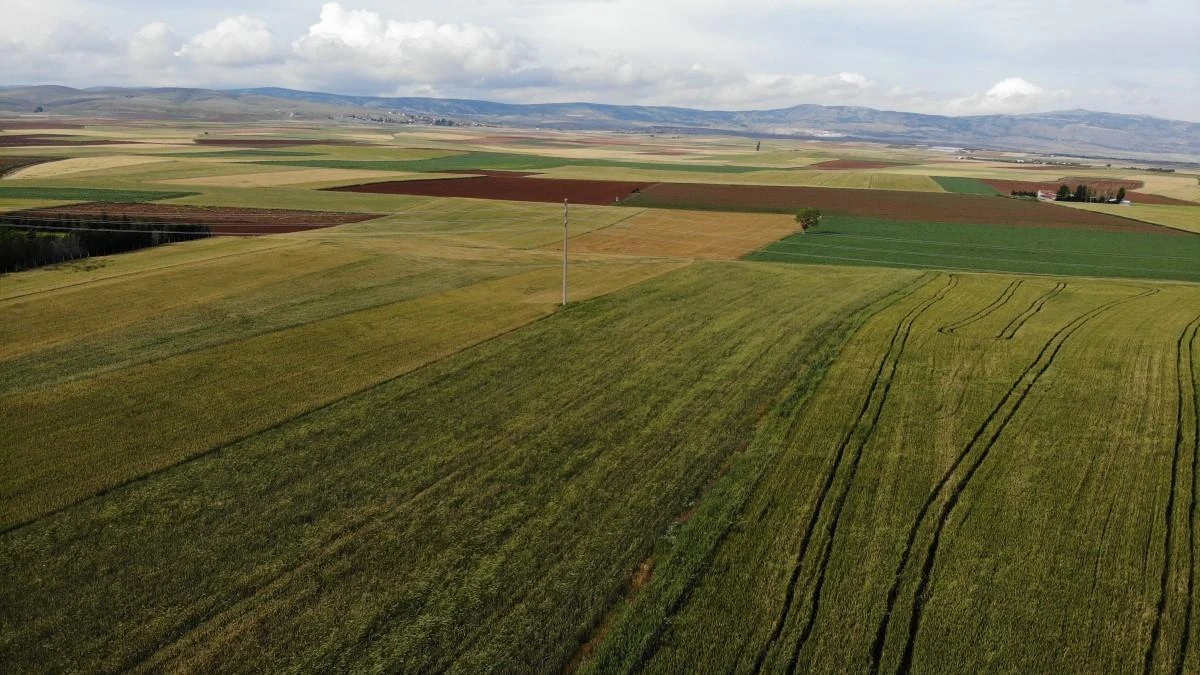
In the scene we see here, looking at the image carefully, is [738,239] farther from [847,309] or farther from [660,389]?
[660,389]

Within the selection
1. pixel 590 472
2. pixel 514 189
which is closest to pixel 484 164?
pixel 514 189

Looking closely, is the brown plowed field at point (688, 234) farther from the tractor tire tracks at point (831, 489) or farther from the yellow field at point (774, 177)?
the yellow field at point (774, 177)

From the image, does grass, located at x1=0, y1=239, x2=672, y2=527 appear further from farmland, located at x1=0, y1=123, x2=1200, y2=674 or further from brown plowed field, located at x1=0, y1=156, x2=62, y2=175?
brown plowed field, located at x1=0, y1=156, x2=62, y2=175

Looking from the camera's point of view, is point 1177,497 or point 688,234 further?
point 688,234

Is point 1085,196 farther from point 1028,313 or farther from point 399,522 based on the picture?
point 399,522

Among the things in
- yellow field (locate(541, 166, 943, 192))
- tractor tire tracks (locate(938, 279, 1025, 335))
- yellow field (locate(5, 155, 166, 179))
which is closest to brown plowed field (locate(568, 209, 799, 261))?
tractor tire tracks (locate(938, 279, 1025, 335))

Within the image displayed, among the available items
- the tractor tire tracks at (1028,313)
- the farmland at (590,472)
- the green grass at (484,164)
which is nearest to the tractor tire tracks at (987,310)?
the farmland at (590,472)
